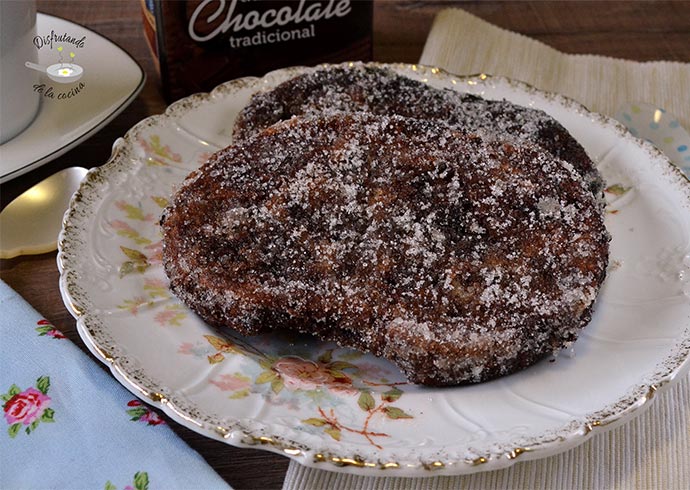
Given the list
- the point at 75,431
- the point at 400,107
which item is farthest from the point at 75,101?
the point at 75,431

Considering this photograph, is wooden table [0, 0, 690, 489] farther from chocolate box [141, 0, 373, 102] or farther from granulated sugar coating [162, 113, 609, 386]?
granulated sugar coating [162, 113, 609, 386]

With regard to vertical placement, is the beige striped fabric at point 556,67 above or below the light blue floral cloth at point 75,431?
above

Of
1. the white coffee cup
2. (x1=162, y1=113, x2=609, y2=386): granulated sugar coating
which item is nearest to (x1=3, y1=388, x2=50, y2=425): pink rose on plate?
(x1=162, y1=113, x2=609, y2=386): granulated sugar coating

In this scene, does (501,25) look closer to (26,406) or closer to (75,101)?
(75,101)

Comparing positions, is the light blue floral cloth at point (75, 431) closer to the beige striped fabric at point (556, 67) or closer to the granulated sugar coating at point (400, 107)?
the granulated sugar coating at point (400, 107)

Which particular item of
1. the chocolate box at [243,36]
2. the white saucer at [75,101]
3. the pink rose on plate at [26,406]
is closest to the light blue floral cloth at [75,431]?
the pink rose on plate at [26,406]

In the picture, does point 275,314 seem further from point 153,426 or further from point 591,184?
point 591,184
